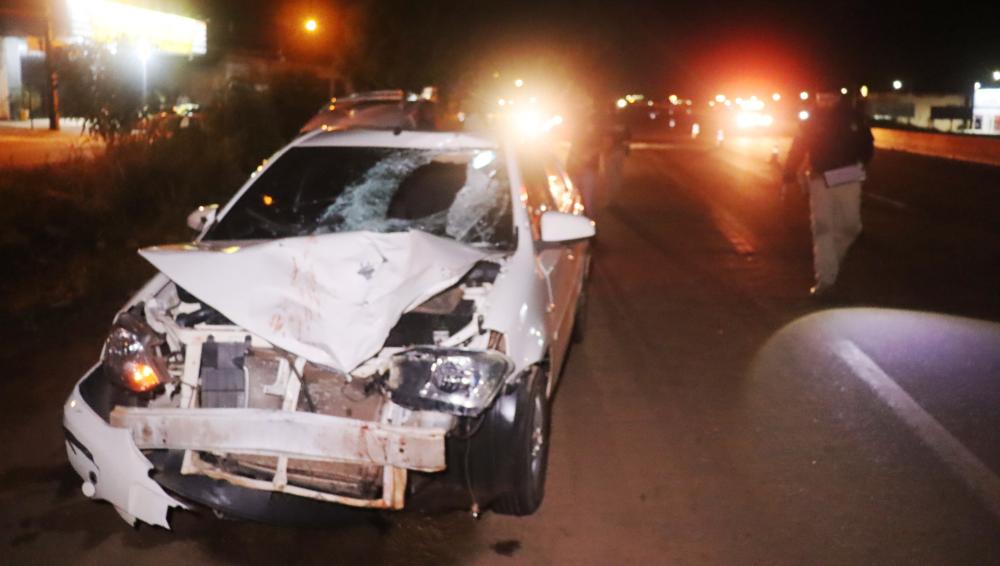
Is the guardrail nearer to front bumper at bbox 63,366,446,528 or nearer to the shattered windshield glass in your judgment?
the shattered windshield glass

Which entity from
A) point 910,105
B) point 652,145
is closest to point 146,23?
point 652,145

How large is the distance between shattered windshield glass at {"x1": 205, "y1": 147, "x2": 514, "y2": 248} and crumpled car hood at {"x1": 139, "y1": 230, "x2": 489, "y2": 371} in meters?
1.36

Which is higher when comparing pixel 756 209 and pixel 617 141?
pixel 617 141

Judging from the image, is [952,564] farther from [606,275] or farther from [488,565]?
[606,275]

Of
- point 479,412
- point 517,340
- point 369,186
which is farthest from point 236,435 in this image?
point 369,186

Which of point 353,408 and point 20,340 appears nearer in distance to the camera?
point 353,408

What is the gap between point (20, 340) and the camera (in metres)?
8.71

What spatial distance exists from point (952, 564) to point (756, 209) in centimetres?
1344

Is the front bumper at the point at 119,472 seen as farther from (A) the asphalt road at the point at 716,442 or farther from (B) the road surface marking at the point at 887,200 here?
(B) the road surface marking at the point at 887,200

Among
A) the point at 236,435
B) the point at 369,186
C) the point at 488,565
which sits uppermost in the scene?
the point at 369,186

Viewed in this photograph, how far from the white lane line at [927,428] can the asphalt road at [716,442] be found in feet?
0.05

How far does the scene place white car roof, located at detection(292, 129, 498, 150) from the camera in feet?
22.0

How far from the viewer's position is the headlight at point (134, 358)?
184 inches

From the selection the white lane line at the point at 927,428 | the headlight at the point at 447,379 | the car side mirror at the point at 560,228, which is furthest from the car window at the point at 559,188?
the headlight at the point at 447,379
